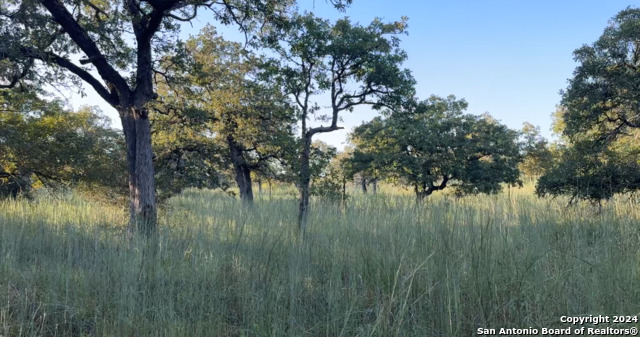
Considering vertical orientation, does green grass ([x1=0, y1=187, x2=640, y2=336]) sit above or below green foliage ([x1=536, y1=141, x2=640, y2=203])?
below

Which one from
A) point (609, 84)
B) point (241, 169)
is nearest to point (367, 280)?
point (609, 84)

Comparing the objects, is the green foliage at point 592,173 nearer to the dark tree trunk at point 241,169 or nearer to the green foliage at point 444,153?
the green foliage at point 444,153

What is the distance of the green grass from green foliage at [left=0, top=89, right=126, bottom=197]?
533 centimetres

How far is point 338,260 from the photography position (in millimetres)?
3924

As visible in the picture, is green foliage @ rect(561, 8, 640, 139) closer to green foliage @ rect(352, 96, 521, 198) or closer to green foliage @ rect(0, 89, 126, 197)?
green foliage @ rect(352, 96, 521, 198)

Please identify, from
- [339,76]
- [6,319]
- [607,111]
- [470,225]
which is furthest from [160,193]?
[607,111]

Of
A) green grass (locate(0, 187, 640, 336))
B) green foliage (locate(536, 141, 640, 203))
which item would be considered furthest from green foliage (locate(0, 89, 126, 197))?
green foliage (locate(536, 141, 640, 203))

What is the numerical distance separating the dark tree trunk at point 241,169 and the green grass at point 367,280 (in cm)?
933

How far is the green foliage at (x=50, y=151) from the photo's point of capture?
945 cm

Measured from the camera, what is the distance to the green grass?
2.72 metres

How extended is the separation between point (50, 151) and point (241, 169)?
7.04 metres

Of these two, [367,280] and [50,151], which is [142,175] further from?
[367,280]

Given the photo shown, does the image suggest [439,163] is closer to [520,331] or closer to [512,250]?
[512,250]

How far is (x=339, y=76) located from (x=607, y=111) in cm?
669
